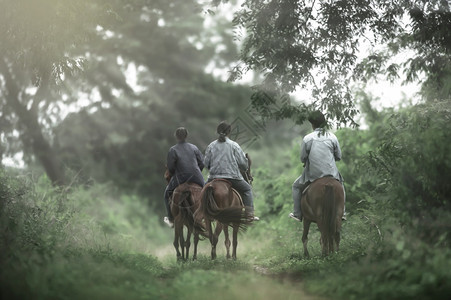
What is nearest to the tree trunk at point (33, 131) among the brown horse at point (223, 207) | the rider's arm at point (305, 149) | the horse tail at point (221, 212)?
the brown horse at point (223, 207)

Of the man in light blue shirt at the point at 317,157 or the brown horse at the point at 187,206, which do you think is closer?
the man in light blue shirt at the point at 317,157

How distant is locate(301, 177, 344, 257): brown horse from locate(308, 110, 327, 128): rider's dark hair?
1087 millimetres

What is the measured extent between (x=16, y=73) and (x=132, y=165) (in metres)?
7.86

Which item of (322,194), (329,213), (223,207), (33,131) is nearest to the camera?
(329,213)

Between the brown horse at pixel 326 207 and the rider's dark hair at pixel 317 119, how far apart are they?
3.57 ft

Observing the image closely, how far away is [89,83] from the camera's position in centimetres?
2806

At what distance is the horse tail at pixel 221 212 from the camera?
11.0 m

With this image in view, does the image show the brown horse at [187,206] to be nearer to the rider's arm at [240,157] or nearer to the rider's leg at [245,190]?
the rider's leg at [245,190]

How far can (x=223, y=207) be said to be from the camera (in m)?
11.3

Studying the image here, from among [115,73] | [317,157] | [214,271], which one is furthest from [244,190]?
[115,73]

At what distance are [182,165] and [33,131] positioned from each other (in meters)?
14.9

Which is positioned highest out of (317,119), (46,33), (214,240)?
(46,33)

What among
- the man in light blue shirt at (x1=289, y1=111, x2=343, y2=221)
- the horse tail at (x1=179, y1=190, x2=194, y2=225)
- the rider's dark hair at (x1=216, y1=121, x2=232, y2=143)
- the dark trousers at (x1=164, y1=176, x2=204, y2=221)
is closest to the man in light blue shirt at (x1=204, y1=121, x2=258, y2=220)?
the rider's dark hair at (x1=216, y1=121, x2=232, y2=143)

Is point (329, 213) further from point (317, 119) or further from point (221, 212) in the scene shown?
point (221, 212)
